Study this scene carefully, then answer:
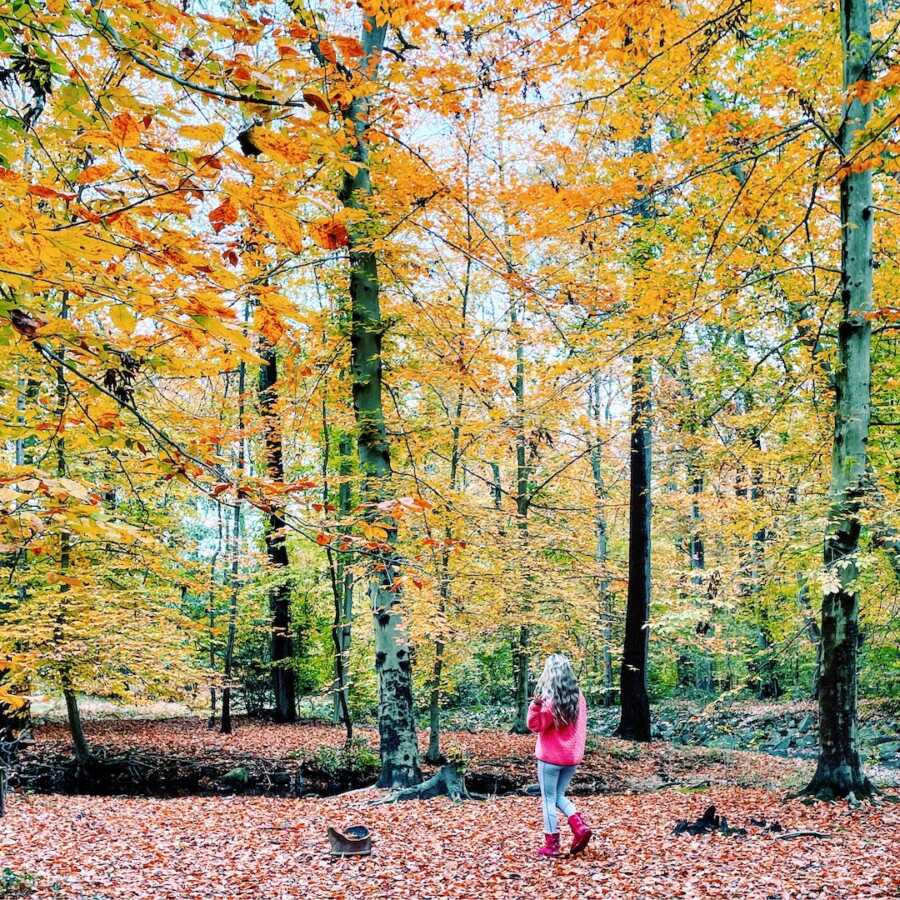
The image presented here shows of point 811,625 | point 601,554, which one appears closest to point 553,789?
point 811,625

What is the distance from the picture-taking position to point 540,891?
15.2ft

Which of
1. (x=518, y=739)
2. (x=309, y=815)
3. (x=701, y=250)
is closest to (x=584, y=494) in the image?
(x=518, y=739)

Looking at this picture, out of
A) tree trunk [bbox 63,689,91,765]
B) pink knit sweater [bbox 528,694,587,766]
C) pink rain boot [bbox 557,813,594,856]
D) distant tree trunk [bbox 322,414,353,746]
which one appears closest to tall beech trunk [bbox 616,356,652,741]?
distant tree trunk [bbox 322,414,353,746]

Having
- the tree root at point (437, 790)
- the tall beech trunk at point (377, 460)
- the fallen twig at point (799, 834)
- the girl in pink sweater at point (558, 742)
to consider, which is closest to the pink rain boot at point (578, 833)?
the girl in pink sweater at point (558, 742)

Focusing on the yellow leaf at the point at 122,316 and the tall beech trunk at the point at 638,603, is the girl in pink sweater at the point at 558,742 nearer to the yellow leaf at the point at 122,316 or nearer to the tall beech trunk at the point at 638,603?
the yellow leaf at the point at 122,316

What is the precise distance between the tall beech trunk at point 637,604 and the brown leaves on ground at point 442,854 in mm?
5851

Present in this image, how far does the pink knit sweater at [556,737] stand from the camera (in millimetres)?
5176

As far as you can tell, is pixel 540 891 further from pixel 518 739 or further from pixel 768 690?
pixel 768 690

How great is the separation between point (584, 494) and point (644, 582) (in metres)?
5.65

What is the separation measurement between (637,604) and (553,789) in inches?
347

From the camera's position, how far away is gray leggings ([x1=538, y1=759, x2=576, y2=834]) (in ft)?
17.1

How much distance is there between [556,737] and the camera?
5.21 metres

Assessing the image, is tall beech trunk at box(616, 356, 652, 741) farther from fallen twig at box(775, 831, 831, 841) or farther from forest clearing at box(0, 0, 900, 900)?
fallen twig at box(775, 831, 831, 841)

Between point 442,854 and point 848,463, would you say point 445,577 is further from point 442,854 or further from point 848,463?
point 848,463
